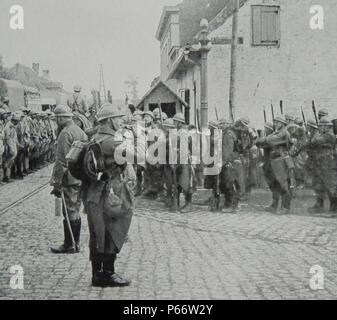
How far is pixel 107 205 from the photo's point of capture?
608 centimetres

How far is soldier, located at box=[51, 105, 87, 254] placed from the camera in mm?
7734

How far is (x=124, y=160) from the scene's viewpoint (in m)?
6.09

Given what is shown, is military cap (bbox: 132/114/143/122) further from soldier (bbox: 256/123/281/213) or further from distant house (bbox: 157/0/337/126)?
distant house (bbox: 157/0/337/126)

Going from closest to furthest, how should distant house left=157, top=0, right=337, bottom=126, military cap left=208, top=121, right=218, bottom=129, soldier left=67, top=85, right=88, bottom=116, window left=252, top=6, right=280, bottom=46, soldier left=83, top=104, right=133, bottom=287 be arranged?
1. soldier left=83, top=104, right=133, bottom=287
2. military cap left=208, top=121, right=218, bottom=129
3. soldier left=67, top=85, right=88, bottom=116
4. distant house left=157, top=0, right=337, bottom=126
5. window left=252, top=6, right=280, bottom=46

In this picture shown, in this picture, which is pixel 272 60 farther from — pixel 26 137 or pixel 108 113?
pixel 108 113

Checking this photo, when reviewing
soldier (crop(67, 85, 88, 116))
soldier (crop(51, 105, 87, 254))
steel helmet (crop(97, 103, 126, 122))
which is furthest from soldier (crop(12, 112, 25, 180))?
steel helmet (crop(97, 103, 126, 122))

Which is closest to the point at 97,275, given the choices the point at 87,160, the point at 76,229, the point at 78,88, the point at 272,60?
the point at 87,160

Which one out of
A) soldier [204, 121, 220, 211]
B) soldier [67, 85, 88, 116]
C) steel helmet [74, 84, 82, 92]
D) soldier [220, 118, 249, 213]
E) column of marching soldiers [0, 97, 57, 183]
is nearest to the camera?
steel helmet [74, 84, 82, 92]

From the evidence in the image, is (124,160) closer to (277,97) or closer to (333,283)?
(333,283)

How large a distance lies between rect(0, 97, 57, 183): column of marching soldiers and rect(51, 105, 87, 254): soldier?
7994 millimetres

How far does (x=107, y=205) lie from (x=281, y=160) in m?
5.93

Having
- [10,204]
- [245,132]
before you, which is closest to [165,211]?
[245,132]

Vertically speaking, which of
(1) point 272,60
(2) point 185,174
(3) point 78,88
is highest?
(1) point 272,60
